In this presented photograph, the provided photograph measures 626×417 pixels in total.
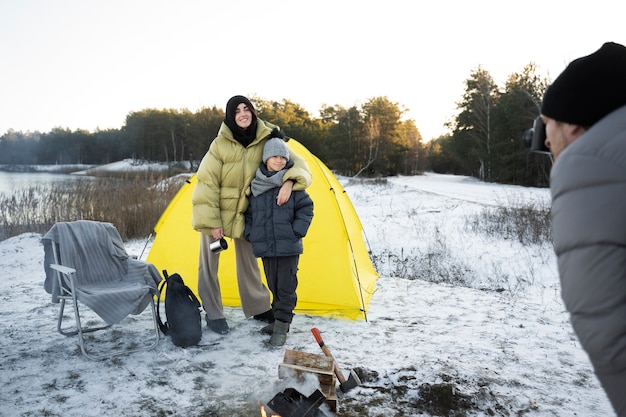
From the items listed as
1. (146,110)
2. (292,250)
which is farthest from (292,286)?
(146,110)

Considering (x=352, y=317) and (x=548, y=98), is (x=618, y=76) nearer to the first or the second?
(x=548, y=98)

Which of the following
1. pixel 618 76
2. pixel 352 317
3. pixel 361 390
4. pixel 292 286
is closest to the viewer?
pixel 618 76

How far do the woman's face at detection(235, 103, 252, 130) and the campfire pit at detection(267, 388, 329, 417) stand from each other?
7.06 ft

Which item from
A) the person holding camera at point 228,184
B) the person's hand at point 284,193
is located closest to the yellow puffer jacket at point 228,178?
the person holding camera at point 228,184

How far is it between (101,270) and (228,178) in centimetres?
141

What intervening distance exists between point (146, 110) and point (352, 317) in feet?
166

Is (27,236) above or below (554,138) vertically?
below

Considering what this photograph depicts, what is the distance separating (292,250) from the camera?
11.7 feet

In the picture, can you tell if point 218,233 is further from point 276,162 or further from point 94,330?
point 94,330

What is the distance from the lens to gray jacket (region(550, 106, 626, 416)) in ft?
3.59

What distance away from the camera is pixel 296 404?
2.46 m

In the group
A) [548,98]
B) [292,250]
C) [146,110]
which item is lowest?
[292,250]

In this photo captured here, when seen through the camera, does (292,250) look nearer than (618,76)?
No

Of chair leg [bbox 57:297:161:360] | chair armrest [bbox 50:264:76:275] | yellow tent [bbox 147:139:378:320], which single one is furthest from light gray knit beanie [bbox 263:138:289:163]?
chair armrest [bbox 50:264:76:275]
